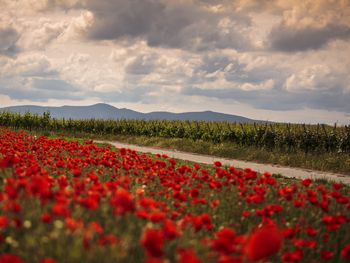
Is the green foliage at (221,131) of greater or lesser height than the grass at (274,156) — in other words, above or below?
Answer: above

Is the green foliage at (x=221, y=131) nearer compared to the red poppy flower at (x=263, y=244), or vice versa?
the red poppy flower at (x=263, y=244)

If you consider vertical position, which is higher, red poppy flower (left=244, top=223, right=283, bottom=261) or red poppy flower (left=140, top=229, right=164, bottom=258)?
red poppy flower (left=244, top=223, right=283, bottom=261)

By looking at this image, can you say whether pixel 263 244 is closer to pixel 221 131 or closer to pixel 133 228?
pixel 133 228

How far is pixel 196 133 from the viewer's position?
32625 mm

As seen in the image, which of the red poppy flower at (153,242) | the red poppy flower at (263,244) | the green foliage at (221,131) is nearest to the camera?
the red poppy flower at (263,244)

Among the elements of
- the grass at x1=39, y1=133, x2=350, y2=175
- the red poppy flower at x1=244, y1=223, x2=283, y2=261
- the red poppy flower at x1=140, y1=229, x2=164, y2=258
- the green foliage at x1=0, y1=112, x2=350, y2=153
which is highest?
the green foliage at x1=0, y1=112, x2=350, y2=153

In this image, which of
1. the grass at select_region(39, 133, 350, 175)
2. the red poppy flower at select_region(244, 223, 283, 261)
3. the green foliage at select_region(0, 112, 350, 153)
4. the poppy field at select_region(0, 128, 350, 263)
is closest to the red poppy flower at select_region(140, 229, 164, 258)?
the poppy field at select_region(0, 128, 350, 263)

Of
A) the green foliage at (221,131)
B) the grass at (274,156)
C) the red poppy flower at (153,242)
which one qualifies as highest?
the green foliage at (221,131)

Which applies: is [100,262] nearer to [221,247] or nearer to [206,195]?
[221,247]

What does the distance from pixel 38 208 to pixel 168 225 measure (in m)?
2.01

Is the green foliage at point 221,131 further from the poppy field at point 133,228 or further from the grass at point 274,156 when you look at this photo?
the poppy field at point 133,228

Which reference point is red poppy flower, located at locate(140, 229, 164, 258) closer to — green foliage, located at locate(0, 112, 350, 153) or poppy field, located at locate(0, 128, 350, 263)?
poppy field, located at locate(0, 128, 350, 263)

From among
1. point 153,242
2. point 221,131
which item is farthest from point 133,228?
point 221,131

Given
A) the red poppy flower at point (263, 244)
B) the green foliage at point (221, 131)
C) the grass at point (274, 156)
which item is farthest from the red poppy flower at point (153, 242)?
the green foliage at point (221, 131)
